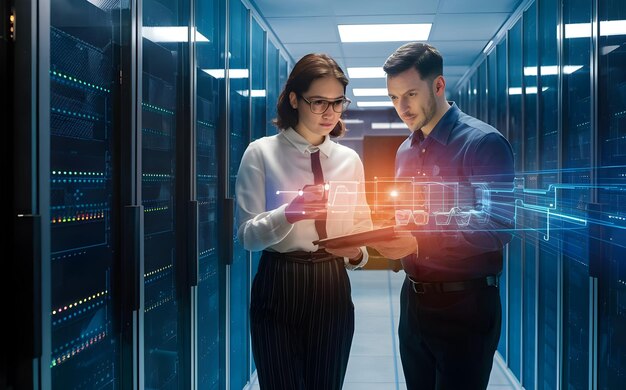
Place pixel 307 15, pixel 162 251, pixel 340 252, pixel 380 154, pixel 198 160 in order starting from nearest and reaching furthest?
1. pixel 340 252
2. pixel 162 251
3. pixel 198 160
4. pixel 307 15
5. pixel 380 154

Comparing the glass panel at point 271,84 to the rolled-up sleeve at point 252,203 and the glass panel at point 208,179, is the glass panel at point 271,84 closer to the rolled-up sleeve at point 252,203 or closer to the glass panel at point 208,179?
the glass panel at point 208,179

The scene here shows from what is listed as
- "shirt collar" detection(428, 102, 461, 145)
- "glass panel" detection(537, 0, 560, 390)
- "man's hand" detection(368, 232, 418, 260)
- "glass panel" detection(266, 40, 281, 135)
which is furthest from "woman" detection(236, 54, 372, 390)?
"glass panel" detection(266, 40, 281, 135)

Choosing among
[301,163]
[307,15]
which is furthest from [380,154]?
[301,163]

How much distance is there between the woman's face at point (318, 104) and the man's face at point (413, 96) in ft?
0.80

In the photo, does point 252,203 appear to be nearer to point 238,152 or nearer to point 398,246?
point 398,246

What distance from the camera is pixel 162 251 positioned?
234cm

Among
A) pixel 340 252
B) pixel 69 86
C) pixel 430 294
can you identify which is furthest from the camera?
pixel 430 294

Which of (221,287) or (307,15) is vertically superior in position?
(307,15)

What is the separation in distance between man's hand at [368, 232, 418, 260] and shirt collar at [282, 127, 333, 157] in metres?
0.42

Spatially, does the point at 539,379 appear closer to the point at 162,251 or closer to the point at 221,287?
the point at 221,287

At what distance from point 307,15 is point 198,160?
2053 millimetres

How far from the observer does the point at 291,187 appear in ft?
5.95

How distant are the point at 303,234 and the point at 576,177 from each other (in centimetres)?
164

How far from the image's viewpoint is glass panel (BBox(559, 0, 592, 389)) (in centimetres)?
255
